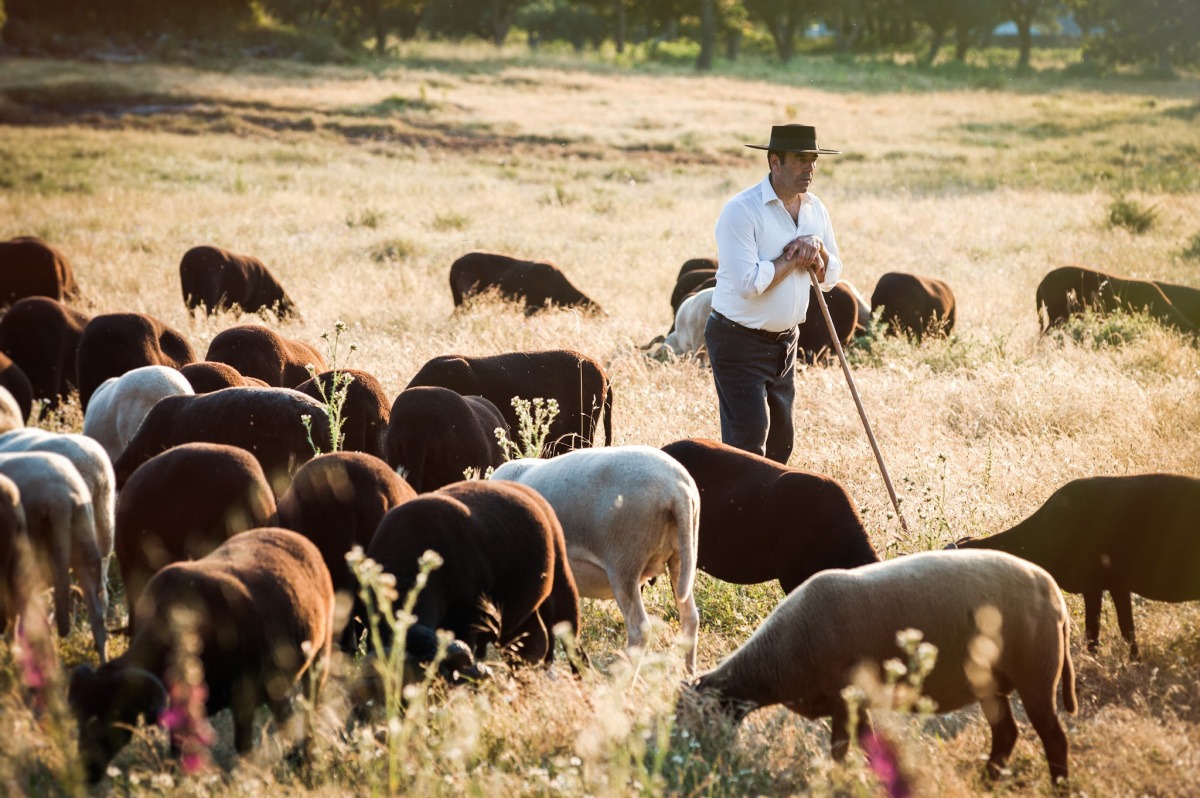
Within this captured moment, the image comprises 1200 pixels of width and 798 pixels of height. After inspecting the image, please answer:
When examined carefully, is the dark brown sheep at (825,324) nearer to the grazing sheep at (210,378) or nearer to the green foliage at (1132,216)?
the grazing sheep at (210,378)

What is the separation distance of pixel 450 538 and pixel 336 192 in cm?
2017

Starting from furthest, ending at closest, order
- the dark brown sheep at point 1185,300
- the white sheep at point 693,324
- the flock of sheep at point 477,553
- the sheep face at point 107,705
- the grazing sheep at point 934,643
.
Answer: the dark brown sheep at point 1185,300, the white sheep at point 693,324, the grazing sheep at point 934,643, the flock of sheep at point 477,553, the sheep face at point 107,705

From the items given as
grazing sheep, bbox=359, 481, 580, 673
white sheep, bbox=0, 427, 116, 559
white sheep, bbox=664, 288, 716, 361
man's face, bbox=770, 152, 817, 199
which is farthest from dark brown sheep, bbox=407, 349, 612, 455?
grazing sheep, bbox=359, 481, 580, 673

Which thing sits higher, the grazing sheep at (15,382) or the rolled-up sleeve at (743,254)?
the rolled-up sleeve at (743,254)

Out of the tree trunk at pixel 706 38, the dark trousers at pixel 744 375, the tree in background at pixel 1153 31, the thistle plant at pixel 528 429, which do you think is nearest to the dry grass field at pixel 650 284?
the dark trousers at pixel 744 375

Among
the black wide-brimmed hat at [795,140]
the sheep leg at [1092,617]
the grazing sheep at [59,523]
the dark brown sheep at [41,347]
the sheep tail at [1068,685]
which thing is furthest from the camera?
the dark brown sheep at [41,347]

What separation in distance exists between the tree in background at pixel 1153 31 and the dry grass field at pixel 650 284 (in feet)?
64.6

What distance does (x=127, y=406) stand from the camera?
23.1 ft

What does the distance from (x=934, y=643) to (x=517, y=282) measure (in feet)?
32.0

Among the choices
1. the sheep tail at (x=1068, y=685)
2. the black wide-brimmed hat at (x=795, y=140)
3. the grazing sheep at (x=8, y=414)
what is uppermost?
the black wide-brimmed hat at (x=795, y=140)

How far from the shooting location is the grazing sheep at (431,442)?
6734 mm

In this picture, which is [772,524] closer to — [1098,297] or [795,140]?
[795,140]

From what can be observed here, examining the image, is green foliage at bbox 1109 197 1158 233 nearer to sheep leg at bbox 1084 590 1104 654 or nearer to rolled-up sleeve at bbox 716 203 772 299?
rolled-up sleeve at bbox 716 203 772 299

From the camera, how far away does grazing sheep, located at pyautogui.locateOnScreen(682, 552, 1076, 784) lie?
4.32 meters
